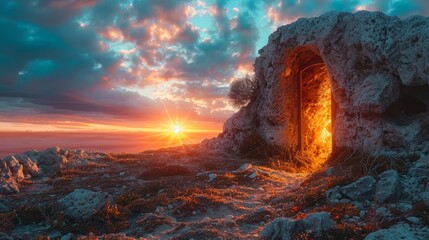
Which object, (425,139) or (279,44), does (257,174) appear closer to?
(425,139)

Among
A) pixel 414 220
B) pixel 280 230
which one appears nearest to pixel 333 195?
pixel 414 220

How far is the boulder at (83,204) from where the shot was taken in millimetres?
7766

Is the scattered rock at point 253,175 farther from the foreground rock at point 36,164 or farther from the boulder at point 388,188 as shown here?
the foreground rock at point 36,164

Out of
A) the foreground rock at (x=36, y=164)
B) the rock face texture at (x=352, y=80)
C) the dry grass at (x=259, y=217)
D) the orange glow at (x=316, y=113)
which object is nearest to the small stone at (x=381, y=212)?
the dry grass at (x=259, y=217)

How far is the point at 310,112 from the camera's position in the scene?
18.1 m

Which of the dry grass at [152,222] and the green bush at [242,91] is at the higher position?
the green bush at [242,91]

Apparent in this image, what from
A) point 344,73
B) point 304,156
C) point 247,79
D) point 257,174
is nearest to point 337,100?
point 344,73

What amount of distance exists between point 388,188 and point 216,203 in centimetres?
391

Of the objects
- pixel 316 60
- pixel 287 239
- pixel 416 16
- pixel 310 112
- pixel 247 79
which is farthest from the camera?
pixel 247 79

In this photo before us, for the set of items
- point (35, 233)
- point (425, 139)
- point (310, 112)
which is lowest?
point (35, 233)

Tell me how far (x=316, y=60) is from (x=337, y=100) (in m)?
2.80

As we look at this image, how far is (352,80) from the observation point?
1384 centimetres

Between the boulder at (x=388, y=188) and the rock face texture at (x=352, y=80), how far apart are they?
448 centimetres

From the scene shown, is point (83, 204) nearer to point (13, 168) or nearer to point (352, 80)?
point (13, 168)
